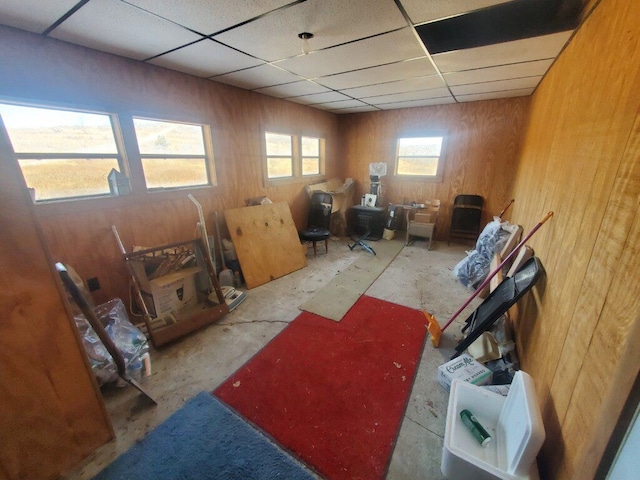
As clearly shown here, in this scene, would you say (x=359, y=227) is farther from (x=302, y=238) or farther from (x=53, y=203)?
(x=53, y=203)

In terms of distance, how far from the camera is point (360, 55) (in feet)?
7.02

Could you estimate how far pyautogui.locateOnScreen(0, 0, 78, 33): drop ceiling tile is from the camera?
4.41 ft

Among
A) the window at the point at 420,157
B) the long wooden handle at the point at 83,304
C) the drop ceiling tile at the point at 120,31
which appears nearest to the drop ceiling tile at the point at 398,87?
the window at the point at 420,157

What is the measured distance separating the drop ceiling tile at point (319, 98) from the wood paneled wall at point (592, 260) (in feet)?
8.28

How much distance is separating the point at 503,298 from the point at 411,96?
3125mm

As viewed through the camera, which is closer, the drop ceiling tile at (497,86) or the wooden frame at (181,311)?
the wooden frame at (181,311)

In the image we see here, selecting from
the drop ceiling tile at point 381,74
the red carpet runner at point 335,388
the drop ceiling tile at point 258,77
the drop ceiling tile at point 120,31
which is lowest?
the red carpet runner at point 335,388

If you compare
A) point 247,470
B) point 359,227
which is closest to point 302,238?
point 359,227

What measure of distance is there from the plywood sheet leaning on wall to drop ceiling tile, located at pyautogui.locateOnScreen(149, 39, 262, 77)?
1478 millimetres

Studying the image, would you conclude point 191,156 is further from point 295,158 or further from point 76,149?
point 295,158

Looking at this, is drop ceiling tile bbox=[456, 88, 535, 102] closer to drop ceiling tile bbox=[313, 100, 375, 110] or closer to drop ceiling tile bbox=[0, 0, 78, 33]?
drop ceiling tile bbox=[313, 100, 375, 110]

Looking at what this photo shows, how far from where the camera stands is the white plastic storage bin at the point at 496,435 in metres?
0.95

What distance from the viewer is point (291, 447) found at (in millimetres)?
1354

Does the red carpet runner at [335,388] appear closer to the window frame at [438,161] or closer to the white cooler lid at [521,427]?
the white cooler lid at [521,427]
